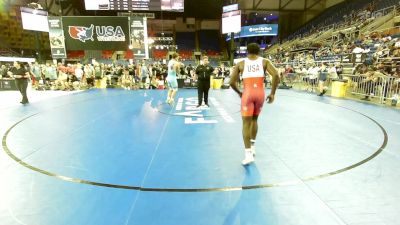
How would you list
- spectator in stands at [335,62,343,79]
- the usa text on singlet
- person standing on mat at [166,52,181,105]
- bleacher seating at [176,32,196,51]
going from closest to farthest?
1. the usa text on singlet
2. person standing on mat at [166,52,181,105]
3. spectator in stands at [335,62,343,79]
4. bleacher seating at [176,32,196,51]

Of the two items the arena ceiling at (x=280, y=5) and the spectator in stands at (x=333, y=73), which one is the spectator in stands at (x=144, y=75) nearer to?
the spectator in stands at (x=333, y=73)

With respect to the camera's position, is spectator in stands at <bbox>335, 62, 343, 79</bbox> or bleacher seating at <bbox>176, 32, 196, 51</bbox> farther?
bleacher seating at <bbox>176, 32, 196, 51</bbox>

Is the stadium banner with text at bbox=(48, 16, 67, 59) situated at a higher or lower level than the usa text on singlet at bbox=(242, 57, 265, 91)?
higher

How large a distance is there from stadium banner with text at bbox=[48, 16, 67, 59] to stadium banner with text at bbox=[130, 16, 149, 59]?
166 inches

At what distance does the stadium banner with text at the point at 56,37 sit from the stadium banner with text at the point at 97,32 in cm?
27


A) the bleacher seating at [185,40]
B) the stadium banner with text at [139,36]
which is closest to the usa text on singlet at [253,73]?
the stadium banner with text at [139,36]

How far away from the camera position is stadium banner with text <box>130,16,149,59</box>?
47.9 feet

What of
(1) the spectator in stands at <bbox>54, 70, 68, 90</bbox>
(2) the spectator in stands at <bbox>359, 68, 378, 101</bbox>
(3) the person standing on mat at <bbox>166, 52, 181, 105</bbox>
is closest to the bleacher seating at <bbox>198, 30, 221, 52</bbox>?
(1) the spectator in stands at <bbox>54, 70, 68, 90</bbox>

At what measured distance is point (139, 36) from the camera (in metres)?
14.8

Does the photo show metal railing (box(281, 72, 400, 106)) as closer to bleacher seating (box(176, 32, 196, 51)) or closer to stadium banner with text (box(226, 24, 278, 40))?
stadium banner with text (box(226, 24, 278, 40))

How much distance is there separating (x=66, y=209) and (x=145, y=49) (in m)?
13.3

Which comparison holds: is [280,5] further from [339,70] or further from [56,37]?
[56,37]

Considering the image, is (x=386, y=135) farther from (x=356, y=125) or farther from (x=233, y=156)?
(x=233, y=156)

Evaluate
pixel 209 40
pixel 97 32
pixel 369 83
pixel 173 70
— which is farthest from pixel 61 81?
pixel 209 40
